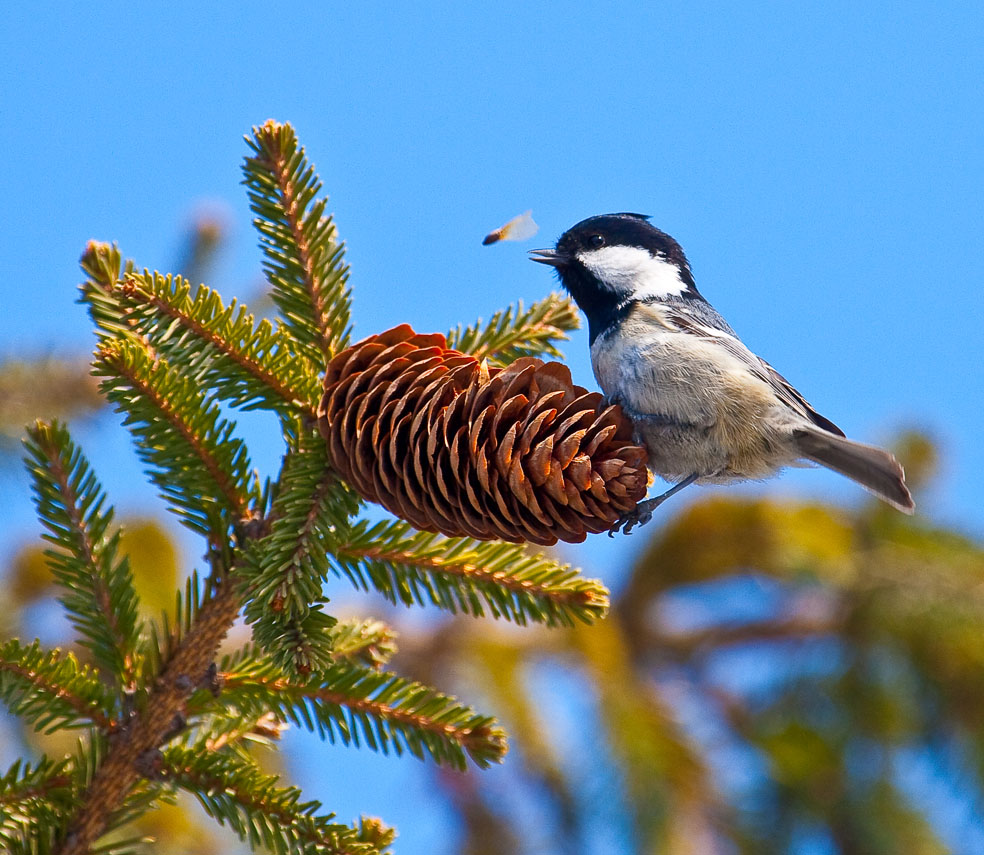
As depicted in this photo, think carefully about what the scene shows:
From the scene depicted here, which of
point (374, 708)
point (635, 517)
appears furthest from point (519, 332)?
point (374, 708)

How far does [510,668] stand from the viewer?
4836 millimetres

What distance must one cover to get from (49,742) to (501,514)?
2486mm

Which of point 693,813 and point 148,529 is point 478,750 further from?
point 148,529

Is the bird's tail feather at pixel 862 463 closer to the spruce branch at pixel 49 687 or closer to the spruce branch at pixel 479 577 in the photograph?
the spruce branch at pixel 479 577

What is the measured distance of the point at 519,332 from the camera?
7.63 feet

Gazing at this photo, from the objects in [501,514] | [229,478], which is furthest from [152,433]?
[501,514]

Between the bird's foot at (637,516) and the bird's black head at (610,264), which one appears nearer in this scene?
the bird's foot at (637,516)

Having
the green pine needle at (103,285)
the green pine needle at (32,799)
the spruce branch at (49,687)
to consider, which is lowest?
the green pine needle at (32,799)

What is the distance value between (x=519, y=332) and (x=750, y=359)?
1.33m

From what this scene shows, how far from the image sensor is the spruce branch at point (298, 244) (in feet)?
6.70

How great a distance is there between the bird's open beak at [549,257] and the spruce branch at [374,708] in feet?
6.66

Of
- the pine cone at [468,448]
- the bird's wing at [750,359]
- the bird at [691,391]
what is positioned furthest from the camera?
the bird's wing at [750,359]

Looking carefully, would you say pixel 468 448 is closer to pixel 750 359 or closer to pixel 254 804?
pixel 254 804

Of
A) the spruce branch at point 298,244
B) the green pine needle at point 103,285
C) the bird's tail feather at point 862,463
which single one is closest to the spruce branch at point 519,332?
the spruce branch at point 298,244
